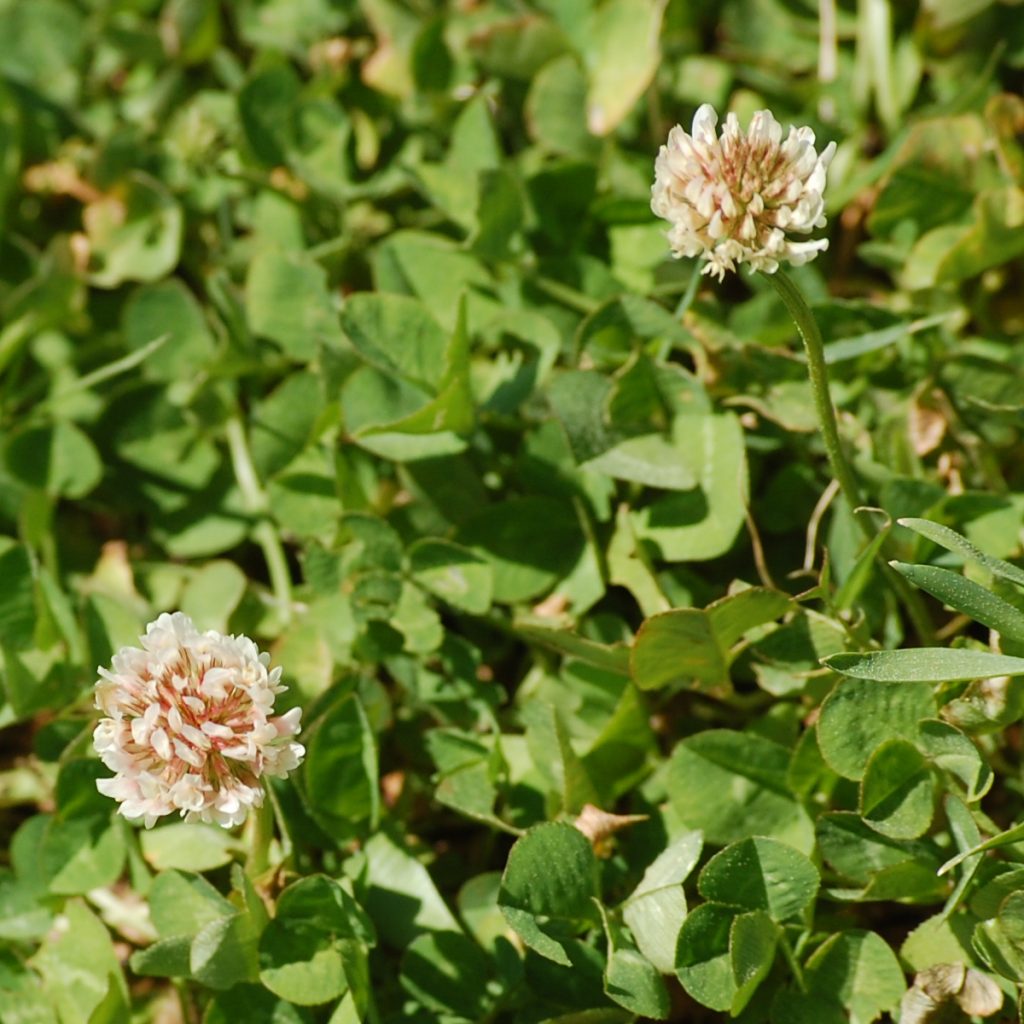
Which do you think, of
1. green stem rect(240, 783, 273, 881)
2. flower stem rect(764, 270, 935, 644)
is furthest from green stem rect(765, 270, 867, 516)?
green stem rect(240, 783, 273, 881)

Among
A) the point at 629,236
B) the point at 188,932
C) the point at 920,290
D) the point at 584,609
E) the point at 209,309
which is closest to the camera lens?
the point at 188,932

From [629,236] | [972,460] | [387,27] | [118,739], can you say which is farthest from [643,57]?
[118,739]

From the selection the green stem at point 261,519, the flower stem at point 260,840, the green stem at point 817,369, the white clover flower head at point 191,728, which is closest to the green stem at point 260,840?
the flower stem at point 260,840

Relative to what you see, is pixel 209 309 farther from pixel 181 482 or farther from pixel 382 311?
pixel 382 311

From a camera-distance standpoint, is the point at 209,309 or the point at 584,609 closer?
the point at 584,609

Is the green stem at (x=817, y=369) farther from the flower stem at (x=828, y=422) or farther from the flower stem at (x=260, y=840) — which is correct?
the flower stem at (x=260, y=840)

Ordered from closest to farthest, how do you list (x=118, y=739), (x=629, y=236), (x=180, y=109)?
(x=118, y=739) < (x=629, y=236) < (x=180, y=109)

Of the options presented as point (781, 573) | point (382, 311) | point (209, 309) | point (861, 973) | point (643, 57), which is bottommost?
point (861, 973)
